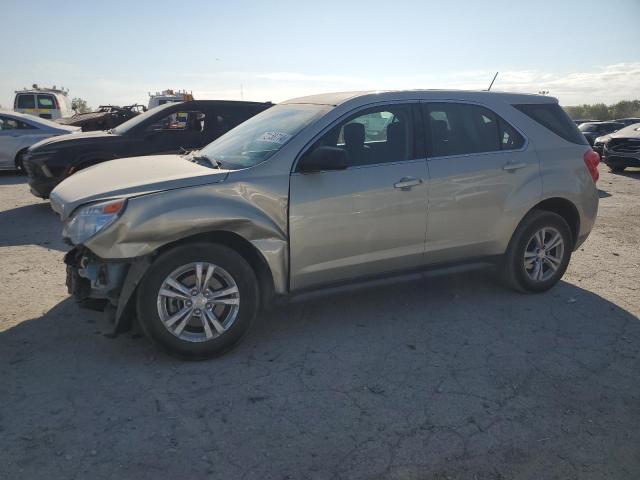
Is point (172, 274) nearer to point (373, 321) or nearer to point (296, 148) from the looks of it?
point (296, 148)

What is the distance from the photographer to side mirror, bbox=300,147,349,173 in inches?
143

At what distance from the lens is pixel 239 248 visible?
146 inches

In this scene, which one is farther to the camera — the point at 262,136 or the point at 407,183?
the point at 262,136

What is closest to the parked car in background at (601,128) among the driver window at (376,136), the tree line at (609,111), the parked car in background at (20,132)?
the parked car in background at (20,132)

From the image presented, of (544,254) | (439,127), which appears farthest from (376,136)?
(544,254)

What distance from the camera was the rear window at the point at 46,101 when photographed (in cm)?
2033

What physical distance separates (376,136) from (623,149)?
12718 mm

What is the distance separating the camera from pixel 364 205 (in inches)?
154

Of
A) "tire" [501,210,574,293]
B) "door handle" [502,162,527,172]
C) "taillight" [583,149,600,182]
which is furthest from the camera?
"taillight" [583,149,600,182]

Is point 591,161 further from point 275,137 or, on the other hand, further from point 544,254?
point 275,137

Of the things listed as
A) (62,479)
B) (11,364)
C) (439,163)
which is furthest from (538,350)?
(11,364)

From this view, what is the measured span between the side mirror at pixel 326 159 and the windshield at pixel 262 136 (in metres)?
0.29

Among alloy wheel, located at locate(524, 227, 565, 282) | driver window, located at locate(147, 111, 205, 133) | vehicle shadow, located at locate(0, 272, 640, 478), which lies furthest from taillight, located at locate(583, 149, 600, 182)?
driver window, located at locate(147, 111, 205, 133)

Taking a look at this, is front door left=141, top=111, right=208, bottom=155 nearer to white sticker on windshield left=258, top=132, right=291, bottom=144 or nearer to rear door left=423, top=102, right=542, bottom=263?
white sticker on windshield left=258, top=132, right=291, bottom=144
